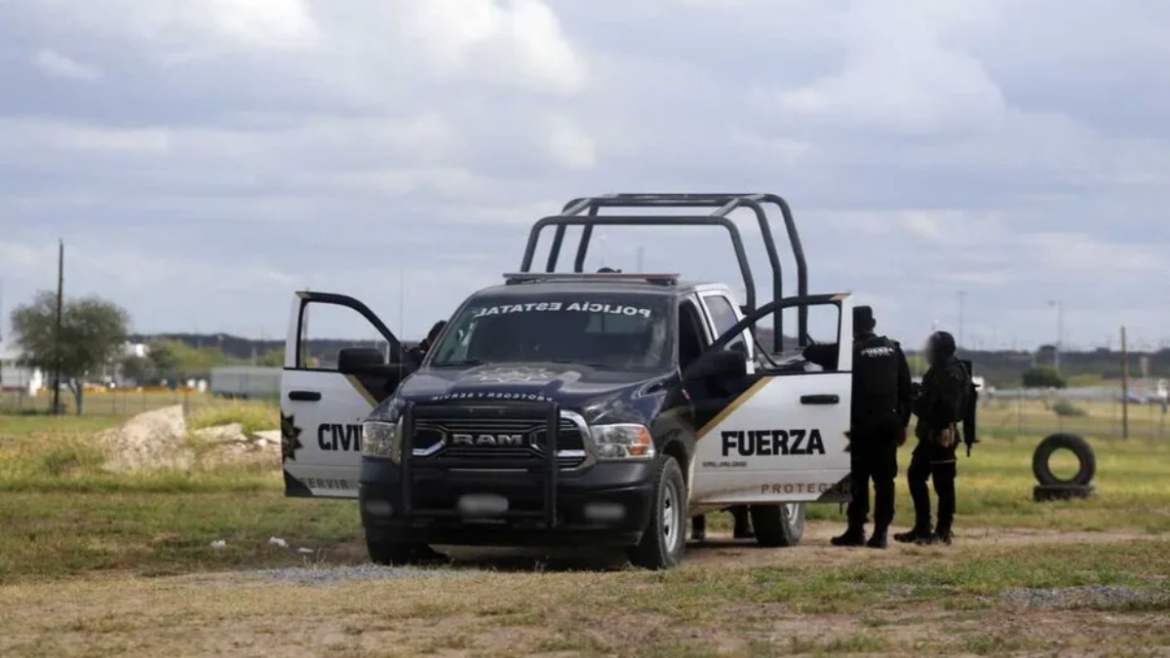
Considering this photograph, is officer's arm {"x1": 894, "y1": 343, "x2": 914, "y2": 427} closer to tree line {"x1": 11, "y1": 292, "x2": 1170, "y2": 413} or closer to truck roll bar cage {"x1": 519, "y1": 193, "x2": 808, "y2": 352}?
truck roll bar cage {"x1": 519, "y1": 193, "x2": 808, "y2": 352}

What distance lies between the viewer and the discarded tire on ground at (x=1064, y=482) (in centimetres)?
2677

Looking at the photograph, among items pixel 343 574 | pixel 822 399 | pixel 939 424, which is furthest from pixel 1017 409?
pixel 343 574

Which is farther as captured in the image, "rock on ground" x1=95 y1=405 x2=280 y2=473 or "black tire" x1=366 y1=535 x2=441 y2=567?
"rock on ground" x1=95 y1=405 x2=280 y2=473

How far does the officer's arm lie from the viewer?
16719 mm

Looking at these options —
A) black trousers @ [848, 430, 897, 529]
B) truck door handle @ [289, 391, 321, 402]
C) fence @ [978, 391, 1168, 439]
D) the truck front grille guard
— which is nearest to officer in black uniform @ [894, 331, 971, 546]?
black trousers @ [848, 430, 897, 529]

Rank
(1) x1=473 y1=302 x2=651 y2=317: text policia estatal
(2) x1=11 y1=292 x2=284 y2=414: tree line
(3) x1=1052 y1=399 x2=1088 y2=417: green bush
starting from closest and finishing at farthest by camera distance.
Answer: (1) x1=473 y1=302 x2=651 y2=317: text policia estatal < (2) x1=11 y1=292 x2=284 y2=414: tree line < (3) x1=1052 y1=399 x2=1088 y2=417: green bush

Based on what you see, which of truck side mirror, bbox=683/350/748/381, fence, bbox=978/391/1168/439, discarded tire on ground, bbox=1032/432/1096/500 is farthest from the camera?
fence, bbox=978/391/1168/439

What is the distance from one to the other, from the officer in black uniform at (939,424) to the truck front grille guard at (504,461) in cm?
449

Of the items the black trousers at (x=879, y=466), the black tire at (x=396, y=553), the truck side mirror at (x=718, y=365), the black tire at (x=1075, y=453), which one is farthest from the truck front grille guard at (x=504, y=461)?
the black tire at (x=1075, y=453)

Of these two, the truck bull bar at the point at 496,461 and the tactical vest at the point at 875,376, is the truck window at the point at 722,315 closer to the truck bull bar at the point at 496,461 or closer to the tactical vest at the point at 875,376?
the tactical vest at the point at 875,376

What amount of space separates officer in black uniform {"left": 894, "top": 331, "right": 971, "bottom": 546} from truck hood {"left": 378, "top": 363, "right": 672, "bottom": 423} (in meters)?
3.37

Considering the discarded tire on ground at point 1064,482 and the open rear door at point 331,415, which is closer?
the open rear door at point 331,415

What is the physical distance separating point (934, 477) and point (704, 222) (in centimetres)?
280

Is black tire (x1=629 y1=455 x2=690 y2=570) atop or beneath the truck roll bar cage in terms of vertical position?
beneath
